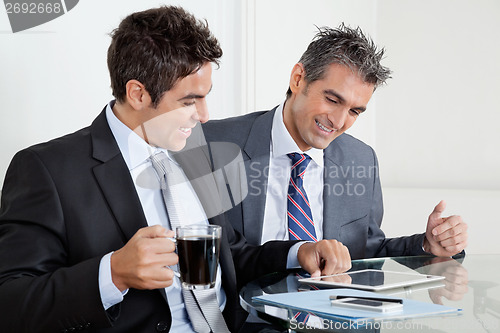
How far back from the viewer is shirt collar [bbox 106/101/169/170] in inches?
64.9

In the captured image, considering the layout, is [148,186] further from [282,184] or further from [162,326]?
[282,184]

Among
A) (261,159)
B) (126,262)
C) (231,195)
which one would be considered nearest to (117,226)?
(126,262)

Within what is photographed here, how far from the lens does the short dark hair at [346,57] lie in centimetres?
239

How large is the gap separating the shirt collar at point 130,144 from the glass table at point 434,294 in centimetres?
46

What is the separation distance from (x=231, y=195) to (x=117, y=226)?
765mm

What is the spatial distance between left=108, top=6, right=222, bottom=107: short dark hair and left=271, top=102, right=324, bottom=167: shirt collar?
A: 0.77 m

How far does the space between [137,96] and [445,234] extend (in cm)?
A: 117

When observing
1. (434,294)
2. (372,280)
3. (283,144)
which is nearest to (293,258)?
(372,280)

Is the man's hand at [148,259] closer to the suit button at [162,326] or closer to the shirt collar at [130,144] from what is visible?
the suit button at [162,326]

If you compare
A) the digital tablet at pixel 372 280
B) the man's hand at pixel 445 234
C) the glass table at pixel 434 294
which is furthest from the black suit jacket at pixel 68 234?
the man's hand at pixel 445 234

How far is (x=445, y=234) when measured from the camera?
210 centimetres

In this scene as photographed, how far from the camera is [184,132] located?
67.4 inches

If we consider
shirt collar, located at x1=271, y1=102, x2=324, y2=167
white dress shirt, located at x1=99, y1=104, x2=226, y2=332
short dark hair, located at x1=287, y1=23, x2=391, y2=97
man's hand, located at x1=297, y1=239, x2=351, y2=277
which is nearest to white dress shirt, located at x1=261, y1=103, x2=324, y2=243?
shirt collar, located at x1=271, y1=102, x2=324, y2=167

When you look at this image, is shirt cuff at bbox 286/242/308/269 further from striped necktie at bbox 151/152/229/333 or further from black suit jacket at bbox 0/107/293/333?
black suit jacket at bbox 0/107/293/333
